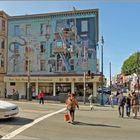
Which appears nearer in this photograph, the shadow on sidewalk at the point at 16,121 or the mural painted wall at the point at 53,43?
the shadow on sidewalk at the point at 16,121

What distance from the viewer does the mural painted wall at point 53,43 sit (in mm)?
42469

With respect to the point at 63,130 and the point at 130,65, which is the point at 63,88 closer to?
the point at 63,130

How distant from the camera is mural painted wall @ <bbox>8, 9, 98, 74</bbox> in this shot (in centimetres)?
4247

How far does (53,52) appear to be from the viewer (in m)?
44.1

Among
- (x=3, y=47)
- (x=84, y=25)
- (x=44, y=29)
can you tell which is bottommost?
(x=3, y=47)

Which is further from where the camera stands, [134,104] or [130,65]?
[130,65]

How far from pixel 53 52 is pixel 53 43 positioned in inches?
50.7

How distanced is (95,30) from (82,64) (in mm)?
4850

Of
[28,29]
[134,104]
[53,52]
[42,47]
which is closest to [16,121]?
[134,104]

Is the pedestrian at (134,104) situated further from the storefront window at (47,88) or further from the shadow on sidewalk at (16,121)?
the storefront window at (47,88)

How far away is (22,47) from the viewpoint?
4675 centimetres

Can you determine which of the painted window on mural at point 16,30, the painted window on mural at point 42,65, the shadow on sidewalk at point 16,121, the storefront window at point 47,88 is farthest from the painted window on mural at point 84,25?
the shadow on sidewalk at point 16,121

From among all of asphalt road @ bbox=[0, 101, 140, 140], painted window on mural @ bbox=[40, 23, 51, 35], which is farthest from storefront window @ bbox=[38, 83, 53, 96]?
asphalt road @ bbox=[0, 101, 140, 140]

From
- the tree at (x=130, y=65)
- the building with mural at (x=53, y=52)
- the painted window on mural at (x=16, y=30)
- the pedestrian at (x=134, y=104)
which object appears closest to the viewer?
the pedestrian at (x=134, y=104)
